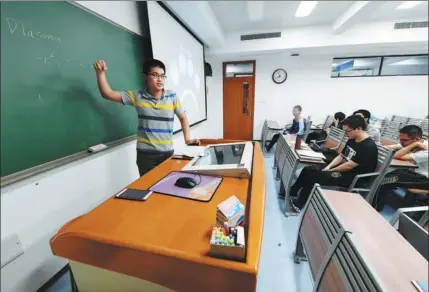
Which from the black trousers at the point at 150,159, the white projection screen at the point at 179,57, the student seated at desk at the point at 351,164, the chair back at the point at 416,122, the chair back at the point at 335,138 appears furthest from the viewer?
the chair back at the point at 416,122

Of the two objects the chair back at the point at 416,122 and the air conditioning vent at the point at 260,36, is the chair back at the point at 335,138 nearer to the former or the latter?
the air conditioning vent at the point at 260,36

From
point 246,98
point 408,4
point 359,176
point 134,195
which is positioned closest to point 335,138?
point 359,176

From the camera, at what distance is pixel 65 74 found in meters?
0.96

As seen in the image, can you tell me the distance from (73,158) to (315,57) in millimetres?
5728

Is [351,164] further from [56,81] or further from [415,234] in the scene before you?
[56,81]

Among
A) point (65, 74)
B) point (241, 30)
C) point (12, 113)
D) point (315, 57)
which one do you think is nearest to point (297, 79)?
point (315, 57)

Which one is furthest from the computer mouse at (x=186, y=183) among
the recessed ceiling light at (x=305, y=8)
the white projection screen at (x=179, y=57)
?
the recessed ceiling light at (x=305, y=8)

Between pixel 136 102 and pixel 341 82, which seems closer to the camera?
pixel 136 102

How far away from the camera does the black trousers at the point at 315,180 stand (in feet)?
6.23

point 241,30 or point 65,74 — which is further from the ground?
point 241,30

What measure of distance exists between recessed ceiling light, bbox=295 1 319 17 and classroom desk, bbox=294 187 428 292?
3117mm

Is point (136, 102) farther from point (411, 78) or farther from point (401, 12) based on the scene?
point (411, 78)

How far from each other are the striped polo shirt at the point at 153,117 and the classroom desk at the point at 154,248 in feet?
2.26

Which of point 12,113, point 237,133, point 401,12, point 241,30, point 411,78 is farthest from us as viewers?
point 237,133
